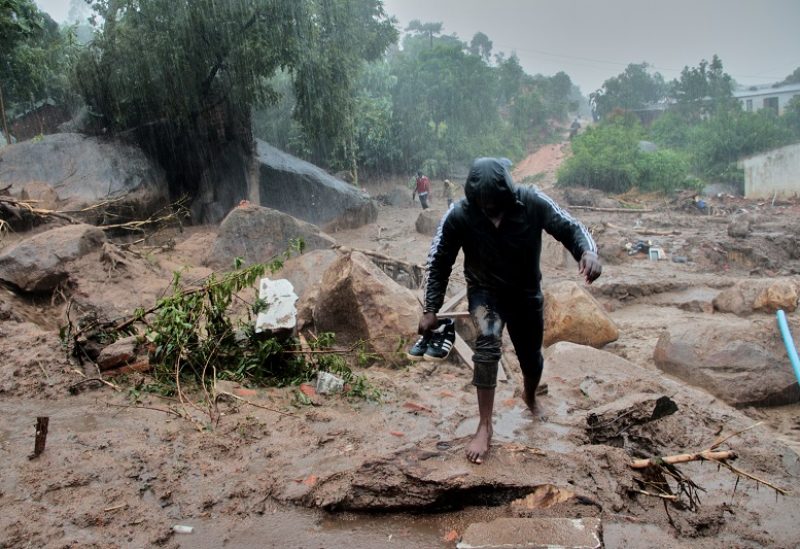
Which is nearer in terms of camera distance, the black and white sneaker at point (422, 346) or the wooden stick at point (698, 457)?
the wooden stick at point (698, 457)

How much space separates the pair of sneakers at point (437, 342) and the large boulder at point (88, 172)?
9706 mm

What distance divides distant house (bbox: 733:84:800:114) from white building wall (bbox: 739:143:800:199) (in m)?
12.8

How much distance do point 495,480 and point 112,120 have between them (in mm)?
14586

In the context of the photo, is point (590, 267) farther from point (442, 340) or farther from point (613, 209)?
point (613, 209)

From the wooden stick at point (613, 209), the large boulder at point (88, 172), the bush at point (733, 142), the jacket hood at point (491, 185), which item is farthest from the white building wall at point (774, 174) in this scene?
the jacket hood at point (491, 185)

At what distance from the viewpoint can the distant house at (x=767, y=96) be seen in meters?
35.8

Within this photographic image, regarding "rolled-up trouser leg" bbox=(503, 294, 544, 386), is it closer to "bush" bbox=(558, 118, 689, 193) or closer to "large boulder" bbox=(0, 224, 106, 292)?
"large boulder" bbox=(0, 224, 106, 292)

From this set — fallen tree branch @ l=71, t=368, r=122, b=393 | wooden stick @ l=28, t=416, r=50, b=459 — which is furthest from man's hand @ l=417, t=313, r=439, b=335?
fallen tree branch @ l=71, t=368, r=122, b=393

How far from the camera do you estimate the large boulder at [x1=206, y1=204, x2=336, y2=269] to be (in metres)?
9.84

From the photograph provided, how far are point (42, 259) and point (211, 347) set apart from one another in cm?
334

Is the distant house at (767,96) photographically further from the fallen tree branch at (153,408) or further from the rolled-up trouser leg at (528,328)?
the fallen tree branch at (153,408)

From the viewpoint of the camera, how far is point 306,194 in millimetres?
17109

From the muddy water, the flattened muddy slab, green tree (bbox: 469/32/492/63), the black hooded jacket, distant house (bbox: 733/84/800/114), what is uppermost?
green tree (bbox: 469/32/492/63)

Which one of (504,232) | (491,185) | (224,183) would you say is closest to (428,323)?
(504,232)
